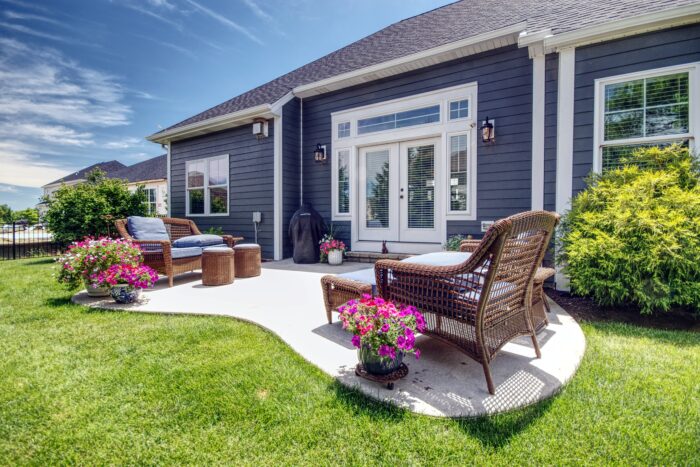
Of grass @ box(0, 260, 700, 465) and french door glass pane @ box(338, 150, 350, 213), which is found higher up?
french door glass pane @ box(338, 150, 350, 213)

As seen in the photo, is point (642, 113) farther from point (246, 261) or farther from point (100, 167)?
point (100, 167)

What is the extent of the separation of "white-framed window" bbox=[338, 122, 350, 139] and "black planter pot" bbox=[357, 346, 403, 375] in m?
5.39

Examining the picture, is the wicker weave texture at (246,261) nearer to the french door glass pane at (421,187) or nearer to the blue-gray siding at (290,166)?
the blue-gray siding at (290,166)

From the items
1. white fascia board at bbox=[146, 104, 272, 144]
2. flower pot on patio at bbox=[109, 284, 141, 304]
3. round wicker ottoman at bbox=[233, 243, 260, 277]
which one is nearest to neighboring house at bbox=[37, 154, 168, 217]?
white fascia board at bbox=[146, 104, 272, 144]

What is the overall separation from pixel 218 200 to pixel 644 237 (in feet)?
25.5

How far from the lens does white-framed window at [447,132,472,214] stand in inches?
210

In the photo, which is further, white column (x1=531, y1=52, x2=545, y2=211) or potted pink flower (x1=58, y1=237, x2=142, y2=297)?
white column (x1=531, y1=52, x2=545, y2=211)

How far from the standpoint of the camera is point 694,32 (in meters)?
3.73

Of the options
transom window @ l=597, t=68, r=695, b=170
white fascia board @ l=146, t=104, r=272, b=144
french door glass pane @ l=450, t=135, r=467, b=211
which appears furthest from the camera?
white fascia board @ l=146, t=104, r=272, b=144

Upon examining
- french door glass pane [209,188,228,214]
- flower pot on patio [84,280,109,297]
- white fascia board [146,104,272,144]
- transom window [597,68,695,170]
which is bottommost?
flower pot on patio [84,280,109,297]

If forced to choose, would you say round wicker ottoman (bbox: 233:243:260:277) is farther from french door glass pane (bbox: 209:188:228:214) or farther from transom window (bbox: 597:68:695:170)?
transom window (bbox: 597:68:695:170)

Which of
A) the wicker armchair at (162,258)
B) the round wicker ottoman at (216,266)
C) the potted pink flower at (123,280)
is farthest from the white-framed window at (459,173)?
the potted pink flower at (123,280)

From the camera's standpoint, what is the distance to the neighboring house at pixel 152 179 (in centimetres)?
1595

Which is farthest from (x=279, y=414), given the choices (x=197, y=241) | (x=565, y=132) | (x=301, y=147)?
(x=301, y=147)
